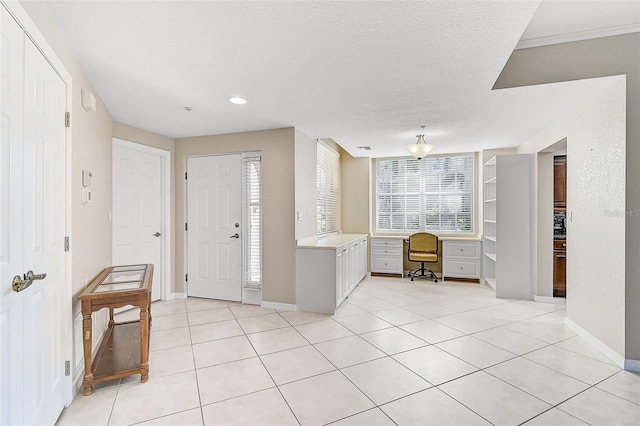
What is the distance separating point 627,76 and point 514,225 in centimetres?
251

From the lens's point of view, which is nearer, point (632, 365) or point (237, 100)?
point (632, 365)

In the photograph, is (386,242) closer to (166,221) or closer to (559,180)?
(559,180)

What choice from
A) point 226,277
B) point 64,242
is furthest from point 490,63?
point 226,277

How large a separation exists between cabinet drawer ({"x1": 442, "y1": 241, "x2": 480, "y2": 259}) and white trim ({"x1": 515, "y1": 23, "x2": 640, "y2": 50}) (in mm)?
3665

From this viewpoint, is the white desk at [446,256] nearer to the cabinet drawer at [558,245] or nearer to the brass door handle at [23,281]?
the cabinet drawer at [558,245]

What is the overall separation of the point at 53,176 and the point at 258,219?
261cm

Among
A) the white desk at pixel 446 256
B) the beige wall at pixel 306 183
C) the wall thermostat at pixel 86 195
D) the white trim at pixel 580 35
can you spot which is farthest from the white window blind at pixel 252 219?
the white trim at pixel 580 35

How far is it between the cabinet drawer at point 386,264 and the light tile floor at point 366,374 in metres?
2.12

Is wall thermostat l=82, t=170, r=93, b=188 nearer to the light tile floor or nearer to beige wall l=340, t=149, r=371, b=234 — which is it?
the light tile floor

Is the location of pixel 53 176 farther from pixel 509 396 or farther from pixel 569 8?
pixel 569 8

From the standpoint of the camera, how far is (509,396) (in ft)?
7.20

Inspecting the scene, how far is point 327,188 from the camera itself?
574cm

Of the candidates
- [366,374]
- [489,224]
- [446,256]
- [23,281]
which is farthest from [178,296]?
[489,224]

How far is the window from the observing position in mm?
6113
